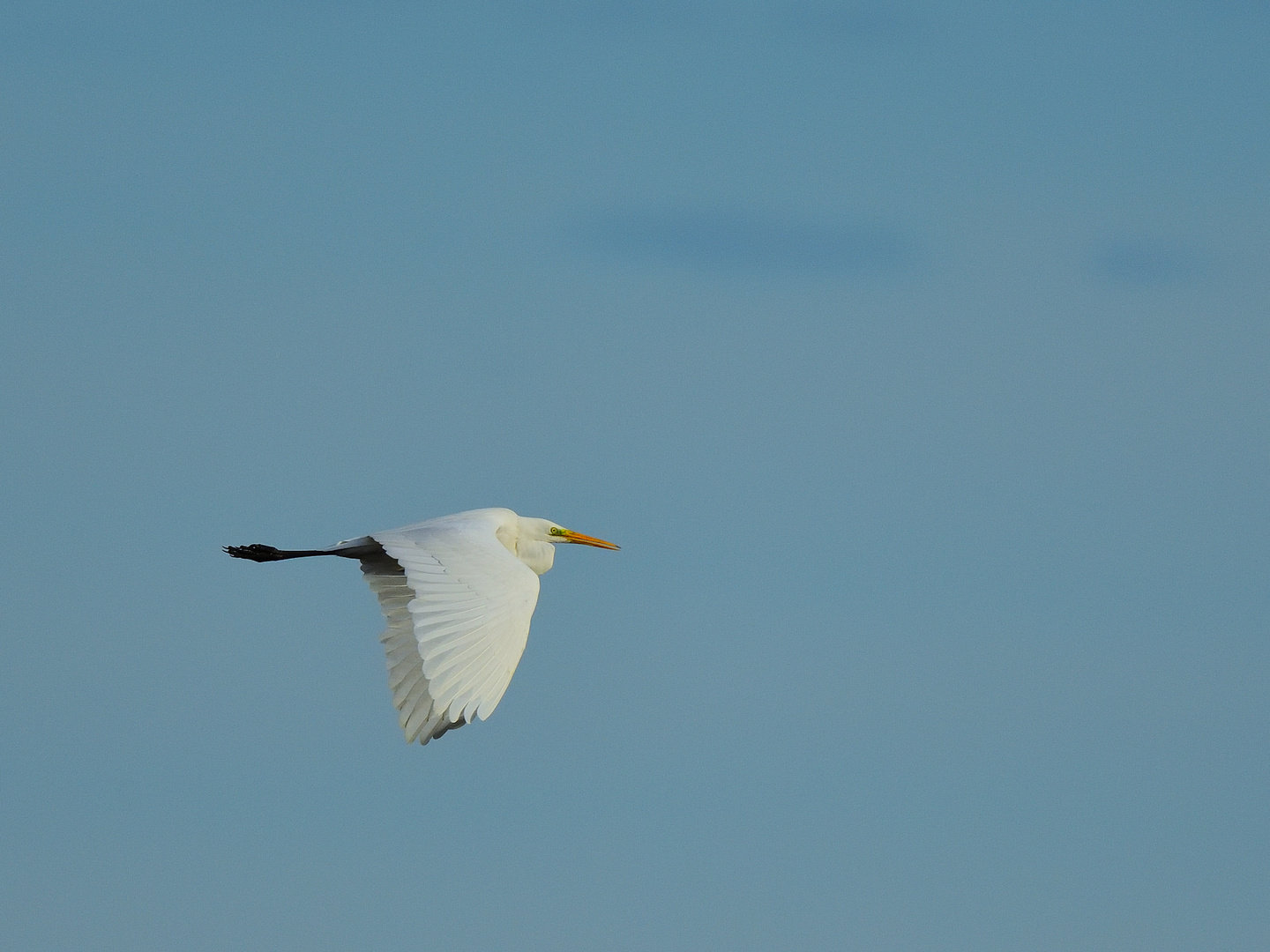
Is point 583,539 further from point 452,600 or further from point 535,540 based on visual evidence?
point 452,600

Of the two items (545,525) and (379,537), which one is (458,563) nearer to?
(379,537)

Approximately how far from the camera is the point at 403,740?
1869 centimetres

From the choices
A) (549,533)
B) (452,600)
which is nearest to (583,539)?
(549,533)

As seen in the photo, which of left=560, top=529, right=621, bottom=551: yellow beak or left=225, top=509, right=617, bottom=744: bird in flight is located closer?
left=225, top=509, right=617, bottom=744: bird in flight

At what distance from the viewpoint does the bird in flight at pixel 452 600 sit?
15523mm

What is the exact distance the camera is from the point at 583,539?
76.8 feet

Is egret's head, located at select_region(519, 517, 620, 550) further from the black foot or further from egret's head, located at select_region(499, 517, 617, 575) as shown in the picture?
the black foot

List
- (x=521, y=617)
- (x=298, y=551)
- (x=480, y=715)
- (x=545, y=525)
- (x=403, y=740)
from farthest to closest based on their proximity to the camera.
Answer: (x=545, y=525)
(x=298, y=551)
(x=403, y=740)
(x=521, y=617)
(x=480, y=715)

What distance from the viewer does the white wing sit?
15477 mm

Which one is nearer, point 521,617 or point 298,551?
point 521,617

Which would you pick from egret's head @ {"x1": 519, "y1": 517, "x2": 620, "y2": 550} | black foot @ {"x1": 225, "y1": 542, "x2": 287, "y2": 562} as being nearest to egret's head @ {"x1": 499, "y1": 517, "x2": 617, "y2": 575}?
egret's head @ {"x1": 519, "y1": 517, "x2": 620, "y2": 550}

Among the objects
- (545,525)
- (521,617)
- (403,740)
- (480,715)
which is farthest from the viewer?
(545,525)

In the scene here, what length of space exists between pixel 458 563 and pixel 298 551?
A: 4.36m

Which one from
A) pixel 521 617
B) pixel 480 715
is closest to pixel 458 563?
pixel 521 617
